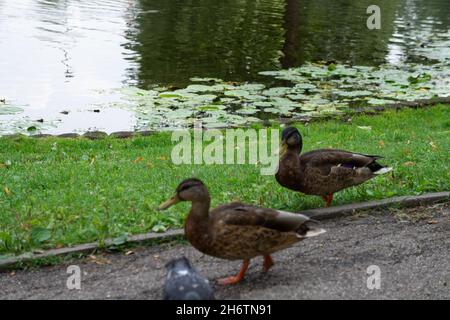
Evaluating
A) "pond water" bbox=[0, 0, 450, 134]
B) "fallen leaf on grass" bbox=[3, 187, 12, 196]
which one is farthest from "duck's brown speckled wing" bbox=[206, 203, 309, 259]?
"pond water" bbox=[0, 0, 450, 134]

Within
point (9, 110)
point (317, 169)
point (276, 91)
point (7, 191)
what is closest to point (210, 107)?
point (276, 91)

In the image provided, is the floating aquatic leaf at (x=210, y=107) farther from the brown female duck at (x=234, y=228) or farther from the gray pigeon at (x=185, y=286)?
the gray pigeon at (x=185, y=286)

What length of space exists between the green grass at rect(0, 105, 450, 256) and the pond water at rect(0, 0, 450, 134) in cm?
214

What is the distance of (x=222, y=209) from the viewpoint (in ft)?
17.6

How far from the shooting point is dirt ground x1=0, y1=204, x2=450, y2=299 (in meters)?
5.38

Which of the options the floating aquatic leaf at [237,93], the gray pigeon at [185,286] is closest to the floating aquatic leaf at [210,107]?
the floating aquatic leaf at [237,93]

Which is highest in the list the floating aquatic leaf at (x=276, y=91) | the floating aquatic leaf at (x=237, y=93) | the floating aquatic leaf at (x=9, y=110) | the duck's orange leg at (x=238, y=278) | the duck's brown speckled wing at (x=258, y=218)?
the duck's brown speckled wing at (x=258, y=218)

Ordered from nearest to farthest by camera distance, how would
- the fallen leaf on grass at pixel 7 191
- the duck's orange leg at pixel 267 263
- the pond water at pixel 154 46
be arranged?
1. the duck's orange leg at pixel 267 263
2. the fallen leaf on grass at pixel 7 191
3. the pond water at pixel 154 46

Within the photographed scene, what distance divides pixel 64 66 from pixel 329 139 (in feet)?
26.3

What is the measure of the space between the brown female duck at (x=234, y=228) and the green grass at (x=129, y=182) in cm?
141

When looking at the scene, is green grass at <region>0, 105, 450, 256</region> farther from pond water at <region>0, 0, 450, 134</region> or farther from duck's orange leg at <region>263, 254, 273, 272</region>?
pond water at <region>0, 0, 450, 134</region>

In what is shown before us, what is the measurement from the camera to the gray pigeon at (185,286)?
4605 mm

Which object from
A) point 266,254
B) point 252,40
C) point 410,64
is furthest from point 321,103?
point 266,254

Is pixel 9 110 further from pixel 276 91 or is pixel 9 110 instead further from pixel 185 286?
pixel 185 286
